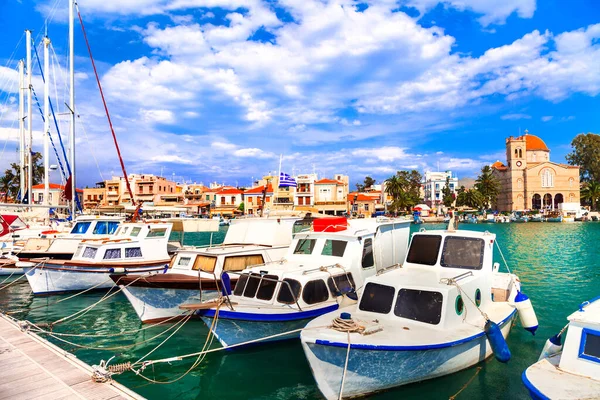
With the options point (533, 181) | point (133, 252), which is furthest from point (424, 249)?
point (533, 181)

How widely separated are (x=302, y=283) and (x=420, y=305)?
135 inches

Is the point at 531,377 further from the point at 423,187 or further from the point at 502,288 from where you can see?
the point at 423,187

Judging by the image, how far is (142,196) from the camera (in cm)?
10281

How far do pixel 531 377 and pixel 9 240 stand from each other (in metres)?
33.6

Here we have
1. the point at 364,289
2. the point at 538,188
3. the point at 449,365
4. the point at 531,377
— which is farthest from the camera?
the point at 538,188

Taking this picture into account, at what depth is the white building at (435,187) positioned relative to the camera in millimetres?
127500

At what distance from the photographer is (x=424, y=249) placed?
12.8 metres

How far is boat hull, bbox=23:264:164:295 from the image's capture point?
1961 cm

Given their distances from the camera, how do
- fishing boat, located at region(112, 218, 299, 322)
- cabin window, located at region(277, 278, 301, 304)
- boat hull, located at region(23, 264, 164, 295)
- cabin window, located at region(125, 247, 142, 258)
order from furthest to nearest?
cabin window, located at region(125, 247, 142, 258)
boat hull, located at region(23, 264, 164, 295)
fishing boat, located at region(112, 218, 299, 322)
cabin window, located at region(277, 278, 301, 304)

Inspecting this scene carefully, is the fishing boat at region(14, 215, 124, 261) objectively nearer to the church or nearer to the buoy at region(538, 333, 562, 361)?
the buoy at region(538, 333, 562, 361)

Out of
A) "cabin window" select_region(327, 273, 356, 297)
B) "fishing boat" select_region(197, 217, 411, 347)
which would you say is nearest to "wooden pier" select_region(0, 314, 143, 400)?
"fishing boat" select_region(197, 217, 411, 347)

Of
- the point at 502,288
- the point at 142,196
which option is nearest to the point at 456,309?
the point at 502,288

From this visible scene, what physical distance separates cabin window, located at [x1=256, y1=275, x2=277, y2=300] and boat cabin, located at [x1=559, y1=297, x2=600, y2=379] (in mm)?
7180

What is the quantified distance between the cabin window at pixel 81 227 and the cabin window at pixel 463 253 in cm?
2084
